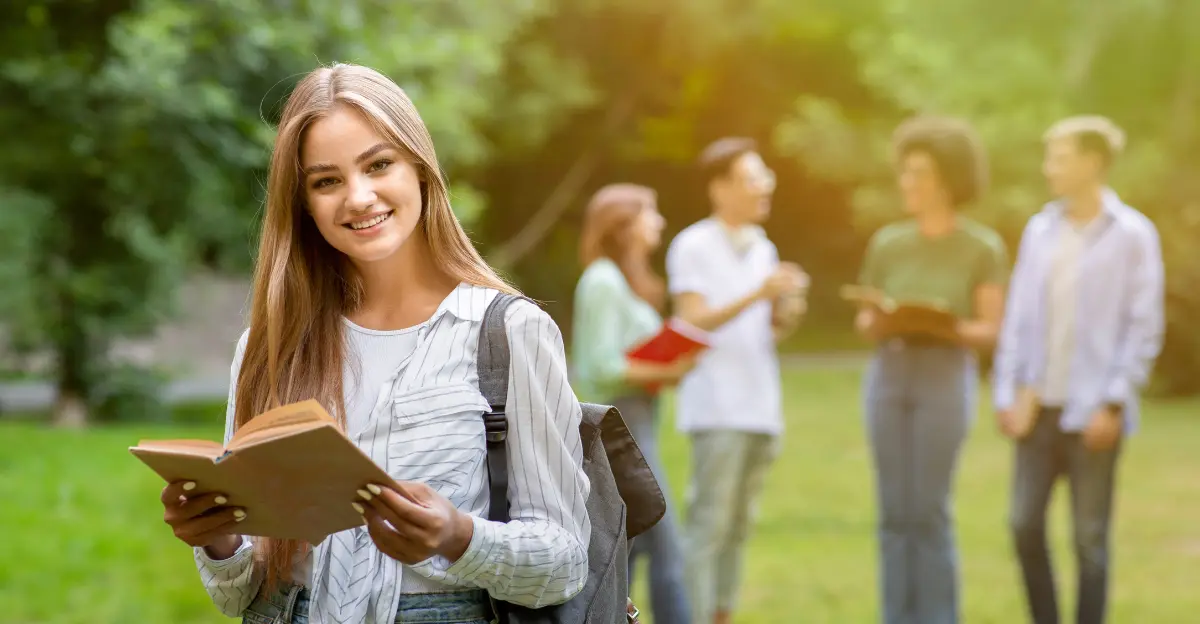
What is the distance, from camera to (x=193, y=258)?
1262 centimetres

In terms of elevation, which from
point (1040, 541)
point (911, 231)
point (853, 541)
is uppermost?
point (911, 231)

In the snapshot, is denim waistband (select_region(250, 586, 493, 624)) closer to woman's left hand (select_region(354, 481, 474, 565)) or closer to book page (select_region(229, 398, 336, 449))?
woman's left hand (select_region(354, 481, 474, 565))

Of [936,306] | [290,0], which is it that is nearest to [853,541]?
[936,306]

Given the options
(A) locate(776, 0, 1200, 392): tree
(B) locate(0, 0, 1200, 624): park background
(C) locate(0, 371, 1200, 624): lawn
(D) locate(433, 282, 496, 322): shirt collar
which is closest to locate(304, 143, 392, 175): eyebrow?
(D) locate(433, 282, 496, 322): shirt collar

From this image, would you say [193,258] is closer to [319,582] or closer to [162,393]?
[162,393]

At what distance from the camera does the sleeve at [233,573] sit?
2129 millimetres

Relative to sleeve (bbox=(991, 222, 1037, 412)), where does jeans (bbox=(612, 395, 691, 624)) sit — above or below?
below

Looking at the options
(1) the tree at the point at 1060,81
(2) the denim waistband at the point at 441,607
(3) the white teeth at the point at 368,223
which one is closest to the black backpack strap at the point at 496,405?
(2) the denim waistband at the point at 441,607

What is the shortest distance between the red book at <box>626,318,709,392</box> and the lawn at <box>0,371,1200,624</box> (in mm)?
1872

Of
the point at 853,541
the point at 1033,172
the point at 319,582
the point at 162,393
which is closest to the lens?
the point at 319,582

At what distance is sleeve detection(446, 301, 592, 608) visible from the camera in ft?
6.55

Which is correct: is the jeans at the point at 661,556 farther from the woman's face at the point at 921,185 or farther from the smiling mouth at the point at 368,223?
the smiling mouth at the point at 368,223

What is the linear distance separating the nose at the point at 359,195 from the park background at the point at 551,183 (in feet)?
1.70

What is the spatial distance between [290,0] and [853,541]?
5.21m
